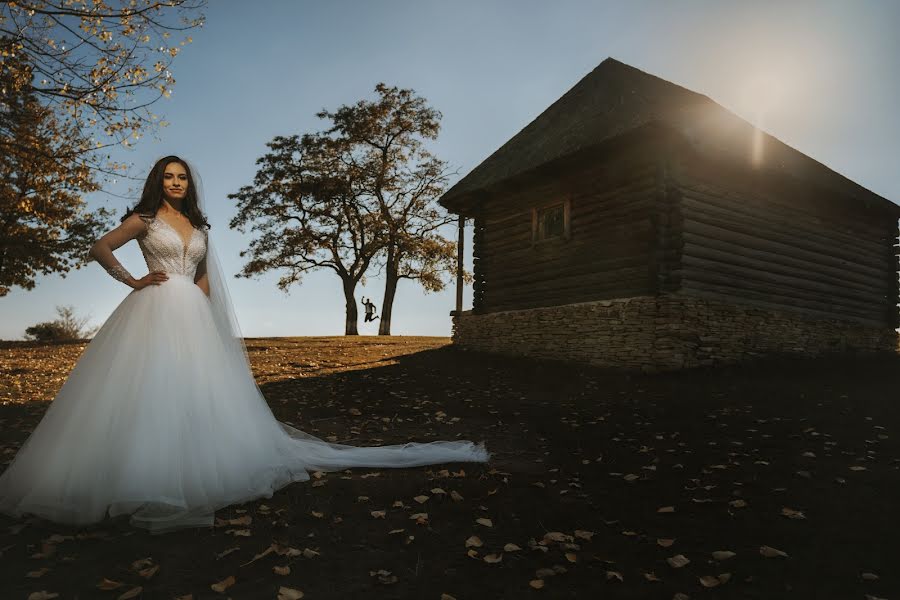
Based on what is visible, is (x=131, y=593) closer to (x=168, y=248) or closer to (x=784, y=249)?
(x=168, y=248)

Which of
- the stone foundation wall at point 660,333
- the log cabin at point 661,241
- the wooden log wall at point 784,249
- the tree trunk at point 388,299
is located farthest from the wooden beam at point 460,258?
the tree trunk at point 388,299

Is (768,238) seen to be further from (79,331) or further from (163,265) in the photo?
(79,331)

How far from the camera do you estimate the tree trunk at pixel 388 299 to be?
28766 mm

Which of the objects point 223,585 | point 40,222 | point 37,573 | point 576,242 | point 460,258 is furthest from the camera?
point 40,222

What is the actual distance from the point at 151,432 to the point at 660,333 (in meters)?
10.4

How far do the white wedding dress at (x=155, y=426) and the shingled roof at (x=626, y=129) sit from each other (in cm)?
1015

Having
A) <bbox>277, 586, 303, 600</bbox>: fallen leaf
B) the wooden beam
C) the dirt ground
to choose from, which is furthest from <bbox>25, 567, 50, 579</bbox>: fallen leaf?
the wooden beam

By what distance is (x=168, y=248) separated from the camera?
4.77 meters

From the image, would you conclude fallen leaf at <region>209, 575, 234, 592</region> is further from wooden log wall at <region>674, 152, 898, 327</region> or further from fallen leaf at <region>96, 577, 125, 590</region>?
wooden log wall at <region>674, 152, 898, 327</region>

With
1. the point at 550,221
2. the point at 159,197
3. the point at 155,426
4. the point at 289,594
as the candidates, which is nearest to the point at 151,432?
the point at 155,426

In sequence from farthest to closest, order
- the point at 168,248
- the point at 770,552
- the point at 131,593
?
the point at 168,248, the point at 770,552, the point at 131,593

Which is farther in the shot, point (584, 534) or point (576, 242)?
point (576, 242)

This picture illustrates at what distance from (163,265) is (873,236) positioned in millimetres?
20960

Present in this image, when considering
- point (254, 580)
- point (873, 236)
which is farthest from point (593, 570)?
point (873, 236)
